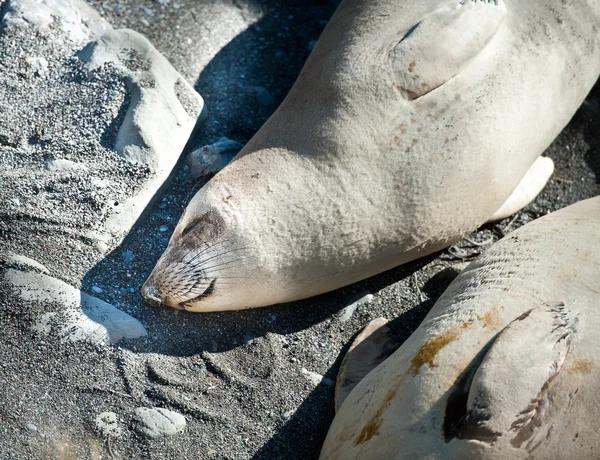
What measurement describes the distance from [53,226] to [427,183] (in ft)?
5.40

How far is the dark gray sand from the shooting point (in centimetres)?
284

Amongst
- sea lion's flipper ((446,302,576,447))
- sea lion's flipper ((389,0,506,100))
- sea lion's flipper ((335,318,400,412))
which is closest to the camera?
sea lion's flipper ((446,302,576,447))

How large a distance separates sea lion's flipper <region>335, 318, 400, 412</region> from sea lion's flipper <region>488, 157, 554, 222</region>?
3.08 ft

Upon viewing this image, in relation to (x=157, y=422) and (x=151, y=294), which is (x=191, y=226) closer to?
(x=151, y=294)

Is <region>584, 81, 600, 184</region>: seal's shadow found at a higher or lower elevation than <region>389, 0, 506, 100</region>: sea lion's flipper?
lower

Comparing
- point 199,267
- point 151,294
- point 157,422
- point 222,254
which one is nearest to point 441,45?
point 222,254

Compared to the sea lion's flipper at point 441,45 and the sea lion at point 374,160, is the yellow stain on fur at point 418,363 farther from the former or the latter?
the sea lion's flipper at point 441,45

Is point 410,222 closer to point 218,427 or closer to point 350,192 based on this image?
point 350,192

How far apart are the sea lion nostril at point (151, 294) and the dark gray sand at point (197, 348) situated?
0.37 ft

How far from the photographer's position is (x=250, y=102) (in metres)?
4.05

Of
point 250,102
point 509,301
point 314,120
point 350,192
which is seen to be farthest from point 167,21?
point 509,301

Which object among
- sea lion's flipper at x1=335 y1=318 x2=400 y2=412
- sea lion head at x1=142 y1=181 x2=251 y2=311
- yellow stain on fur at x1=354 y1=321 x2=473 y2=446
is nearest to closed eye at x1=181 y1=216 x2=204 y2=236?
sea lion head at x1=142 y1=181 x2=251 y2=311

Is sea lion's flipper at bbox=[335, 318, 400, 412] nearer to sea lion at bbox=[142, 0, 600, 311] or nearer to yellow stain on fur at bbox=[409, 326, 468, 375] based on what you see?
sea lion at bbox=[142, 0, 600, 311]

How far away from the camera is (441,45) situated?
3.35 metres
